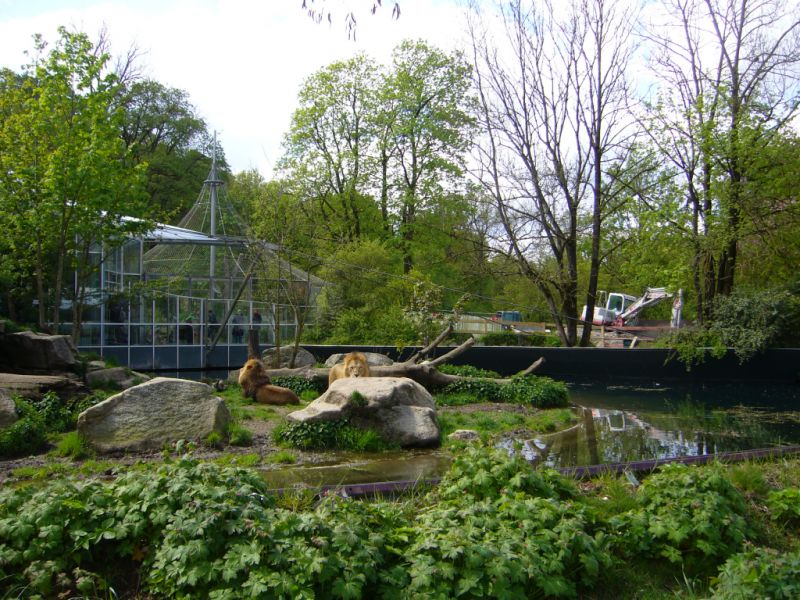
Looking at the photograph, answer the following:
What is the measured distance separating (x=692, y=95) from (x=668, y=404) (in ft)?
39.6

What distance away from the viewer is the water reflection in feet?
33.0

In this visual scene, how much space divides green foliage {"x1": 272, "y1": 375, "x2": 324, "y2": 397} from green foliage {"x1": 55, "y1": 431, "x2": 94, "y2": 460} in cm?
665

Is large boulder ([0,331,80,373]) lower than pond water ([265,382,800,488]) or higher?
higher

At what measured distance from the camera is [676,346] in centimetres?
2097

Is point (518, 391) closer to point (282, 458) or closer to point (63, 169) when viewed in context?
point (282, 458)

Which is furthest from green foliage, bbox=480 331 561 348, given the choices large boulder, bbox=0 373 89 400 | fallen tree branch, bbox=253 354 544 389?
large boulder, bbox=0 373 89 400

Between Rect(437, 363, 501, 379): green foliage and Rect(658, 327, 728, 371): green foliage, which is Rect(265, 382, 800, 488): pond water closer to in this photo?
Rect(658, 327, 728, 371): green foliage

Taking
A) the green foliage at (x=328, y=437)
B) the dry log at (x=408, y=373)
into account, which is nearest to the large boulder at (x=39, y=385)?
the green foliage at (x=328, y=437)

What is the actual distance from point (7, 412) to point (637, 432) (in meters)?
9.82

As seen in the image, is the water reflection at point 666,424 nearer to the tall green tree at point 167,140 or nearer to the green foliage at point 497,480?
the green foliage at point 497,480

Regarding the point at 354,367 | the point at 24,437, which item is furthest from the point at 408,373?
the point at 24,437

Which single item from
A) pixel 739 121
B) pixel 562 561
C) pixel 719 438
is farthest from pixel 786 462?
pixel 739 121

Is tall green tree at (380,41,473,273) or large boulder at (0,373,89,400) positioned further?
tall green tree at (380,41,473,273)

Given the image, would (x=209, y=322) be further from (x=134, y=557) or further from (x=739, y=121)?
(x=134, y=557)
